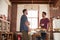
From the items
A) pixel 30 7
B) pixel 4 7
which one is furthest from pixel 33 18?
pixel 4 7

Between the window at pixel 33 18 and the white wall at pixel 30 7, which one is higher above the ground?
the white wall at pixel 30 7

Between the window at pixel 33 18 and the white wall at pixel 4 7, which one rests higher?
the white wall at pixel 4 7

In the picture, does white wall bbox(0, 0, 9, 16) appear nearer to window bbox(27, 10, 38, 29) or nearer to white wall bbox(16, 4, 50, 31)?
white wall bbox(16, 4, 50, 31)

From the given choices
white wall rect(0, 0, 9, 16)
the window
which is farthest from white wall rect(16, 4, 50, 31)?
white wall rect(0, 0, 9, 16)

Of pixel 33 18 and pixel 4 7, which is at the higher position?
pixel 4 7

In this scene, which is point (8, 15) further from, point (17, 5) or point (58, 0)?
point (58, 0)

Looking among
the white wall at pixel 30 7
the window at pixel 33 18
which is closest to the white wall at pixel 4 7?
the white wall at pixel 30 7

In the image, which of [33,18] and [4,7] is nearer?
[33,18]

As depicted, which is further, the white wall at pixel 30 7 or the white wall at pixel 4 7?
the white wall at pixel 4 7

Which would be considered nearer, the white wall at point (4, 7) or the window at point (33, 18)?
the window at point (33, 18)

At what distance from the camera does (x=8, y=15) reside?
8.58 feet

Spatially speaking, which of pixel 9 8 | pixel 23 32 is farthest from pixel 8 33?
pixel 9 8

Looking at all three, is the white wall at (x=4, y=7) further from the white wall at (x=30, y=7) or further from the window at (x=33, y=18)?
the window at (x=33, y=18)

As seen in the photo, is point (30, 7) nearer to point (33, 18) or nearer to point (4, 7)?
point (33, 18)
